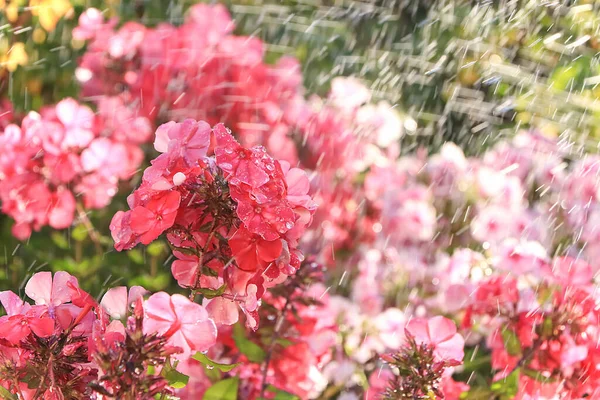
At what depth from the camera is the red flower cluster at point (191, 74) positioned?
1.36m

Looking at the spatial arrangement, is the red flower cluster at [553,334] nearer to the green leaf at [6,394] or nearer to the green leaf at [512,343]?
the green leaf at [512,343]

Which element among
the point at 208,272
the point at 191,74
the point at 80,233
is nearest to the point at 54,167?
the point at 80,233

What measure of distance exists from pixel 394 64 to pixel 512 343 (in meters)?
1.31

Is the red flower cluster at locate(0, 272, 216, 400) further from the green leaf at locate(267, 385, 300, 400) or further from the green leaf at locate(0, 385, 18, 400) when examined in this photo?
the green leaf at locate(267, 385, 300, 400)

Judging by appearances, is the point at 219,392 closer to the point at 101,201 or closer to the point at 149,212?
the point at 149,212

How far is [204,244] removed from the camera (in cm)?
49

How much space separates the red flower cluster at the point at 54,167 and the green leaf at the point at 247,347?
18.8 inches

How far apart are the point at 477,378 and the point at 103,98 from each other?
847 mm

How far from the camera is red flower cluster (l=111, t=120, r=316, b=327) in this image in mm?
469

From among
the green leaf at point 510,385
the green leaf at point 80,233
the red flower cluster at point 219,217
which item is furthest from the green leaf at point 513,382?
Answer: the green leaf at point 80,233

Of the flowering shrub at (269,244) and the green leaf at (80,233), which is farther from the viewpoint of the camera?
the green leaf at (80,233)

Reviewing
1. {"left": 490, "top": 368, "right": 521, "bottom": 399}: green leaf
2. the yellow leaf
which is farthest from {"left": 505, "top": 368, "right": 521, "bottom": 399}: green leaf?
the yellow leaf

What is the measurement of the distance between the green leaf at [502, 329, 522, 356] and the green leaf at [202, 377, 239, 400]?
299 mm

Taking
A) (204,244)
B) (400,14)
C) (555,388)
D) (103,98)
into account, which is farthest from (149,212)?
(400,14)
